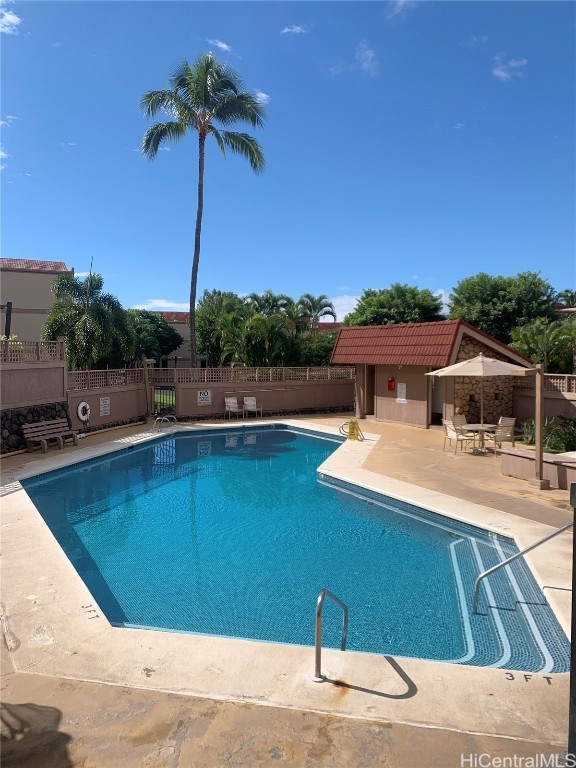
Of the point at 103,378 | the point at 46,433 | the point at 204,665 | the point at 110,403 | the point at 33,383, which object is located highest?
the point at 103,378

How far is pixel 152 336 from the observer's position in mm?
44094

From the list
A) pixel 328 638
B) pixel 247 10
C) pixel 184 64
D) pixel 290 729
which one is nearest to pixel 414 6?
pixel 247 10

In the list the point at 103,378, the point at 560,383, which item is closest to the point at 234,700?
the point at 560,383

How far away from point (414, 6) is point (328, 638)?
598 inches

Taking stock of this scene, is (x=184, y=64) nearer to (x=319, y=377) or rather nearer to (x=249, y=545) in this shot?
(x=319, y=377)

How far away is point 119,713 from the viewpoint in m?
3.77

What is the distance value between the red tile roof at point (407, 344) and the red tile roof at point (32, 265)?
27.4 meters

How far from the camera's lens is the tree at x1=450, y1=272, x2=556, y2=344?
3225 centimetres

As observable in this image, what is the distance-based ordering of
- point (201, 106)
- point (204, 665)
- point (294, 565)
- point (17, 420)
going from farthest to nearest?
1. point (201, 106)
2. point (17, 420)
3. point (294, 565)
4. point (204, 665)

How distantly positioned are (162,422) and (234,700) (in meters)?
18.7

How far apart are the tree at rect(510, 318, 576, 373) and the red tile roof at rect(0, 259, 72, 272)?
34312mm

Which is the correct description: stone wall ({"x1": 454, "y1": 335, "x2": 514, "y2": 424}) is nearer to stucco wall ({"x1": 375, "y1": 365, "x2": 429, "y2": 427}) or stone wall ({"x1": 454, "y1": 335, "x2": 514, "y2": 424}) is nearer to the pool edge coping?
stucco wall ({"x1": 375, "y1": 365, "x2": 429, "y2": 427})

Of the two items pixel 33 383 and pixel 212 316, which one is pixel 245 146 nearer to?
pixel 33 383

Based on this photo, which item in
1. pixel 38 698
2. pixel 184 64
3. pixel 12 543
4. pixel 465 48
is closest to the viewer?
pixel 38 698
